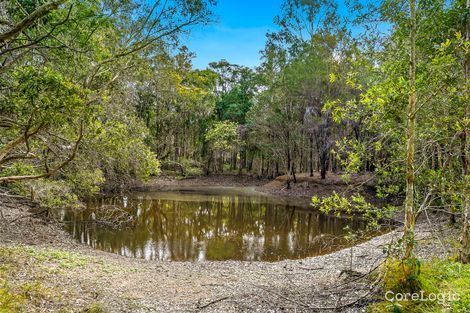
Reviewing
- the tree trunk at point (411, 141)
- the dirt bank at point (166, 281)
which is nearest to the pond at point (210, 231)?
the dirt bank at point (166, 281)

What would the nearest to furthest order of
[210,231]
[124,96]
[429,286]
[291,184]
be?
[429,286] → [210,231] → [124,96] → [291,184]

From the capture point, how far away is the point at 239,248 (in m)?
12.9

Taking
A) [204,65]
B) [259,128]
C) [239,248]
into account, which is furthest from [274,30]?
[239,248]

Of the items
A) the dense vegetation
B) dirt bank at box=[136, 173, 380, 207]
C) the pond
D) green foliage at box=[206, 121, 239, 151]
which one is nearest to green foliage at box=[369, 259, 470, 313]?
the dense vegetation

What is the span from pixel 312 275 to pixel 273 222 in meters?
9.37

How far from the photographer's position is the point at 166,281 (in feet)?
27.2

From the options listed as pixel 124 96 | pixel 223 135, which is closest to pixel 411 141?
pixel 124 96

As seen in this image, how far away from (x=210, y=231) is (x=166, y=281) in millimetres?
7318

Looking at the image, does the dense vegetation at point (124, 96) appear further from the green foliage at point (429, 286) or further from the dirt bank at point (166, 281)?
the dirt bank at point (166, 281)

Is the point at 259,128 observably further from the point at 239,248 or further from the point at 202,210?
the point at 239,248

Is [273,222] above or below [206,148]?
below

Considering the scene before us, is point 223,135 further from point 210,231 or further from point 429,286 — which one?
point 429,286

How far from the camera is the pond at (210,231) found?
481 inches

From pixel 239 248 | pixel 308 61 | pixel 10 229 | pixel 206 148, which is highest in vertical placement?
pixel 308 61
